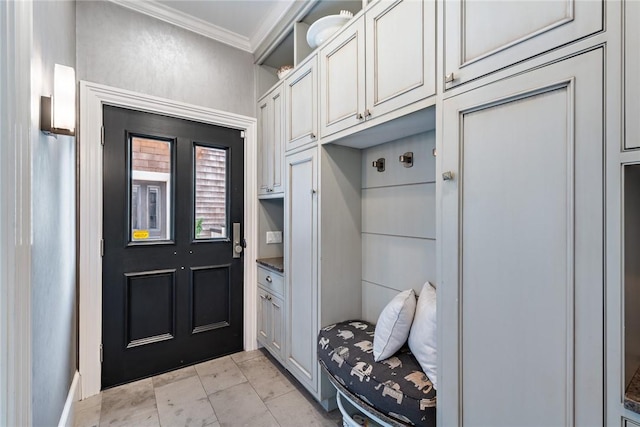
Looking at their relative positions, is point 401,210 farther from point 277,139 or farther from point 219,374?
point 219,374

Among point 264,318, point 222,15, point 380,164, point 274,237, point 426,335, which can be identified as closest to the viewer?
point 426,335

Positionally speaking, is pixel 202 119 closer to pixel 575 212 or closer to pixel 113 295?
pixel 113 295

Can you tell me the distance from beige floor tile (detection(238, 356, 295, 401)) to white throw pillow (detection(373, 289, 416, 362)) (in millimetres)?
991

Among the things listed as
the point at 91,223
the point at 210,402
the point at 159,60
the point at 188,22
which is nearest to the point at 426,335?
the point at 210,402

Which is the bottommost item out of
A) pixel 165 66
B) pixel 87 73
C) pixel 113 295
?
pixel 113 295

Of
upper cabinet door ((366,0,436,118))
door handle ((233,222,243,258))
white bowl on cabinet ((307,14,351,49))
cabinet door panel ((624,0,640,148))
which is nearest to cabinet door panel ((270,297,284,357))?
door handle ((233,222,243,258))

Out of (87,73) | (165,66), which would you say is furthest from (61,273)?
(165,66)

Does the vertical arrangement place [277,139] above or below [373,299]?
above

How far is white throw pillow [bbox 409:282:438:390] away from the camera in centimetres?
131

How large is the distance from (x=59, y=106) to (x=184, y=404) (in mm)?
1849

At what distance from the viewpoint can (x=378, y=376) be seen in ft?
4.42

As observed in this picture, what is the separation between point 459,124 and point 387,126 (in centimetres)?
46

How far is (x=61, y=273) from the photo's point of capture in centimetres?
154

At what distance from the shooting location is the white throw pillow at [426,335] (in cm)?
131
